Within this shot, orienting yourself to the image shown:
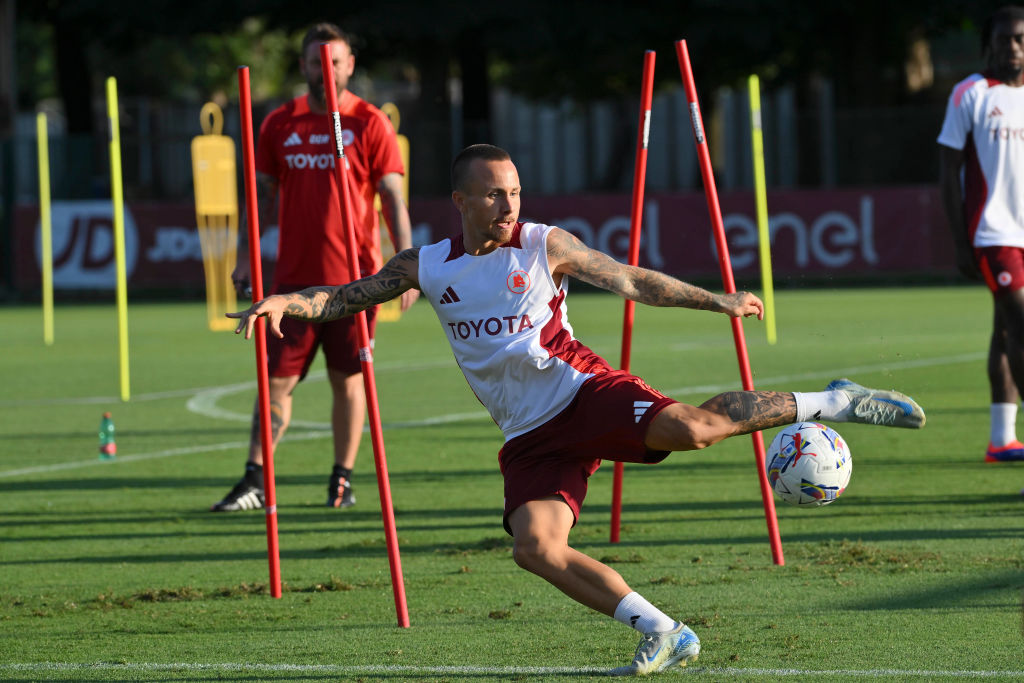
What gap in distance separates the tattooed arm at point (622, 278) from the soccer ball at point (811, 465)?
463 mm

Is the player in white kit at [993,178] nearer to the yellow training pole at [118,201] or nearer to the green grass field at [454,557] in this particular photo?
the green grass field at [454,557]

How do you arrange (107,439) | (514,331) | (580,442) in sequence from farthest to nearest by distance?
(107,439) < (514,331) < (580,442)

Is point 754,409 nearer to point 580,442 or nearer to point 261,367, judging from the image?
point 580,442

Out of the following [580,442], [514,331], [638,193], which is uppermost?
[638,193]

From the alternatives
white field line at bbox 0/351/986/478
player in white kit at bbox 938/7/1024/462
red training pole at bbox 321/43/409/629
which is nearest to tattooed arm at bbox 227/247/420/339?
red training pole at bbox 321/43/409/629

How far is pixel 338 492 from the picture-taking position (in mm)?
8297

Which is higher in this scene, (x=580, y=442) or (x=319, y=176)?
(x=319, y=176)

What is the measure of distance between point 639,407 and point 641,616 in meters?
0.69

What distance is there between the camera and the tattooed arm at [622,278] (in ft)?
17.9

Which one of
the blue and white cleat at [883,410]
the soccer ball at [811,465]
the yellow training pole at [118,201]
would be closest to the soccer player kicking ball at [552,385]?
the blue and white cleat at [883,410]

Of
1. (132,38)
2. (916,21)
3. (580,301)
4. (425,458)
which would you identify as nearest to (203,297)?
(580,301)

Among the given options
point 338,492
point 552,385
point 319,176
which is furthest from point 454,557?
point 319,176

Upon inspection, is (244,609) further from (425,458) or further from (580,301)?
(580,301)

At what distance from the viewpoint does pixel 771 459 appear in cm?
565
